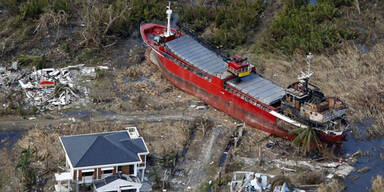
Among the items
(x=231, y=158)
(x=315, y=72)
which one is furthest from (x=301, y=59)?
(x=231, y=158)

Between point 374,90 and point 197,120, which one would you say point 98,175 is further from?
point 374,90

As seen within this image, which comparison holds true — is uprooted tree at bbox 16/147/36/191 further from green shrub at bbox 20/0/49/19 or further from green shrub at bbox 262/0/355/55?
green shrub at bbox 262/0/355/55

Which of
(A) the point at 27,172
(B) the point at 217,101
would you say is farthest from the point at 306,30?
(A) the point at 27,172

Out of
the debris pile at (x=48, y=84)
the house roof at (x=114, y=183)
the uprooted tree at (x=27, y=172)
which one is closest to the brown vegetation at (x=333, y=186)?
the house roof at (x=114, y=183)

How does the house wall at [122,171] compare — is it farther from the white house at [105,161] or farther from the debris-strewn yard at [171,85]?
the debris-strewn yard at [171,85]

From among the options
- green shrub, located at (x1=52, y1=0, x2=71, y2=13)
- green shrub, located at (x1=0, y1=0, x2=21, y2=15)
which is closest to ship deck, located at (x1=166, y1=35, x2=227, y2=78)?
green shrub, located at (x1=52, y1=0, x2=71, y2=13)

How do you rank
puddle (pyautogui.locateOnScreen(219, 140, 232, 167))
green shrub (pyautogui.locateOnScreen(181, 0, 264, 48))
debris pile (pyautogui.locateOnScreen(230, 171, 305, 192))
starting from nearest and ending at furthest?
1. debris pile (pyautogui.locateOnScreen(230, 171, 305, 192))
2. puddle (pyautogui.locateOnScreen(219, 140, 232, 167))
3. green shrub (pyautogui.locateOnScreen(181, 0, 264, 48))

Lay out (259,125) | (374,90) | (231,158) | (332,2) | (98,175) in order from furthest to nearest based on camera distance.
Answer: (332,2), (374,90), (259,125), (231,158), (98,175)
